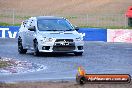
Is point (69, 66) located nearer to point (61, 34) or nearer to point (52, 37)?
point (52, 37)

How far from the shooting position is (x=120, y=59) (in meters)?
23.2

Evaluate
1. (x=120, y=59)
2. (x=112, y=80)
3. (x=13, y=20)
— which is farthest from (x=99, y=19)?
(x=112, y=80)

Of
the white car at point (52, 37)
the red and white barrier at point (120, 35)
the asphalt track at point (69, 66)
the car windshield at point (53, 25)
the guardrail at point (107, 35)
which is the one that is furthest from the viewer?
the guardrail at point (107, 35)

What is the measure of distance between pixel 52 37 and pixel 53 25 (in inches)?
45.9

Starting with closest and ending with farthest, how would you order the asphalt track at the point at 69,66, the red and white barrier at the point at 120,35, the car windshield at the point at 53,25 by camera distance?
the asphalt track at the point at 69,66 < the car windshield at the point at 53,25 < the red and white barrier at the point at 120,35

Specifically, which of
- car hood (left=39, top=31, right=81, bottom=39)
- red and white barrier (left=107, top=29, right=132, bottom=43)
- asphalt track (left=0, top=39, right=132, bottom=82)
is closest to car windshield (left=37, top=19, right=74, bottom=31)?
car hood (left=39, top=31, right=81, bottom=39)

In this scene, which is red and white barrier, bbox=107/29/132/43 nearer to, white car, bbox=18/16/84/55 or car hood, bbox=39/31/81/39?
white car, bbox=18/16/84/55

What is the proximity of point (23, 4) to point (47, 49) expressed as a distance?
61.2 m

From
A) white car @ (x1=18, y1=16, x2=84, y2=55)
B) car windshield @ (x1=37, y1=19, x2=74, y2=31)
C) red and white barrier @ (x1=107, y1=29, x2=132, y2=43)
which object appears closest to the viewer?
white car @ (x1=18, y1=16, x2=84, y2=55)

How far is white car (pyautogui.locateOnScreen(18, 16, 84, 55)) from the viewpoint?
24.1m

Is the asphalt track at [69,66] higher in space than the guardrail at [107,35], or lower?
lower

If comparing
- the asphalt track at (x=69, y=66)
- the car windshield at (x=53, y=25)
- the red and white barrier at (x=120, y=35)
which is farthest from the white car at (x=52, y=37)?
the red and white barrier at (x=120, y=35)

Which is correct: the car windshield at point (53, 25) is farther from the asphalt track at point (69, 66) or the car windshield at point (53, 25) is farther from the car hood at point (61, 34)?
the asphalt track at point (69, 66)

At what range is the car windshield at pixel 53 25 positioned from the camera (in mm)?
24906
